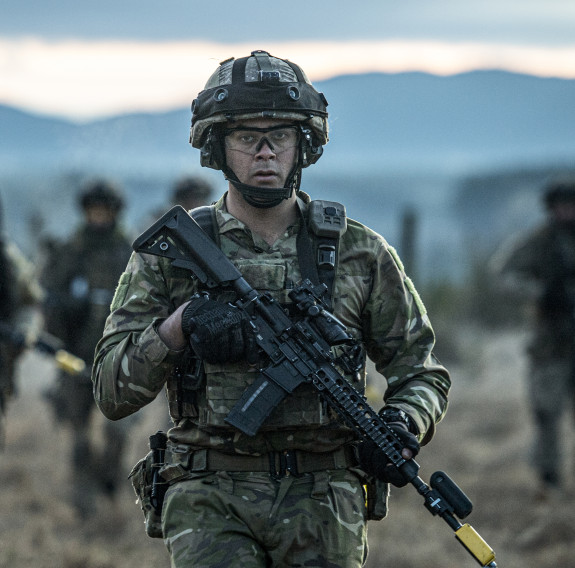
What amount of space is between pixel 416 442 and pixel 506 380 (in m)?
12.8

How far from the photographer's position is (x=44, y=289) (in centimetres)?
898

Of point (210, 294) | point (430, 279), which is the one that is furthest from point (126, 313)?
point (430, 279)

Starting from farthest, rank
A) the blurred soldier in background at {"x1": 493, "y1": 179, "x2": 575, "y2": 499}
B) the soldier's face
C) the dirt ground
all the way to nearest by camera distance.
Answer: the blurred soldier in background at {"x1": 493, "y1": 179, "x2": 575, "y2": 499}
the dirt ground
the soldier's face

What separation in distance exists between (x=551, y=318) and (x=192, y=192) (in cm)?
293

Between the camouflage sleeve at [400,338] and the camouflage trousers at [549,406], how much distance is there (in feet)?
16.3

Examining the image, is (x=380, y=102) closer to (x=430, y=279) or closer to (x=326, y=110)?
(x=430, y=279)

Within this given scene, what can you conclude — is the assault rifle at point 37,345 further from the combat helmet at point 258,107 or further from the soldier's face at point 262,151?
the soldier's face at point 262,151

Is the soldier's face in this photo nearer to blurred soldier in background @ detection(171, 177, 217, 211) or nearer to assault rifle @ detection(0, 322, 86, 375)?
assault rifle @ detection(0, 322, 86, 375)

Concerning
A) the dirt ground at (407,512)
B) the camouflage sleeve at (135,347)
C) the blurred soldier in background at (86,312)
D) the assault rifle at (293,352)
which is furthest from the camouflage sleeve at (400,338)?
the blurred soldier in background at (86,312)

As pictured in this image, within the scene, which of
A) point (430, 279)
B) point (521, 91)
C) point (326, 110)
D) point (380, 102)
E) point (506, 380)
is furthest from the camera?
point (521, 91)

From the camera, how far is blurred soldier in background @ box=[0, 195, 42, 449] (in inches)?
291

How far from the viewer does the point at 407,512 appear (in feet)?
27.8

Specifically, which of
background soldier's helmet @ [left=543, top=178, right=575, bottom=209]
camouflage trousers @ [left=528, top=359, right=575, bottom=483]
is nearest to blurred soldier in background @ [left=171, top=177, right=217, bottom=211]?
background soldier's helmet @ [left=543, top=178, right=575, bottom=209]

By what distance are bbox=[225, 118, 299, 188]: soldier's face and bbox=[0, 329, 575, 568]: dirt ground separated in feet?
12.6
